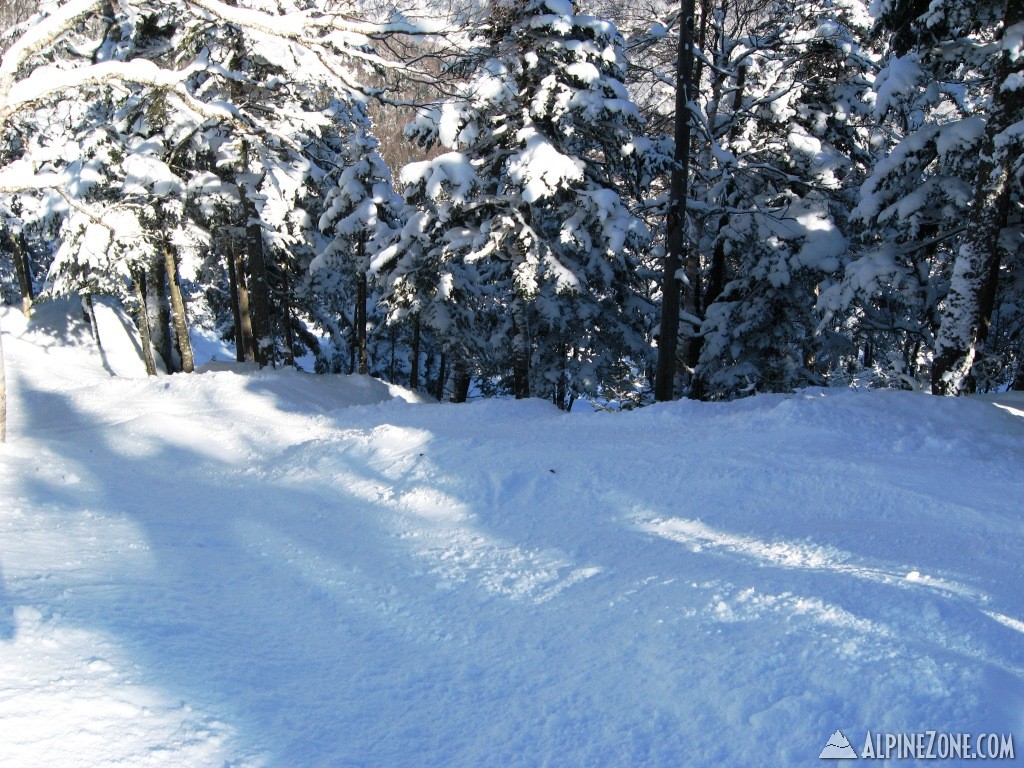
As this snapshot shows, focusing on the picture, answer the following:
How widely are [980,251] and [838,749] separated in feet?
32.0

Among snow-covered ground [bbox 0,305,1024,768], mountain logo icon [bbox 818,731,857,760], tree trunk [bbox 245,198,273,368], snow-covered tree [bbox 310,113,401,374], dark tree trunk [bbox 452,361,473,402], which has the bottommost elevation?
dark tree trunk [bbox 452,361,473,402]

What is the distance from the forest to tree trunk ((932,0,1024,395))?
4 centimetres

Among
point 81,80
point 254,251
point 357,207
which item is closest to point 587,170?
point 254,251

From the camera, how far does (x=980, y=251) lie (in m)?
9.58

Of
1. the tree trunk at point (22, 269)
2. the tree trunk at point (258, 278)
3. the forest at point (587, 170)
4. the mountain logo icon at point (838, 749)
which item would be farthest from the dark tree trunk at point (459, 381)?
the mountain logo icon at point (838, 749)

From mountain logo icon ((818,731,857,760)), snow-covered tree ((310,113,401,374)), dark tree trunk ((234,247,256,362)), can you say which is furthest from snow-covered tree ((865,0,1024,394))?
dark tree trunk ((234,247,256,362))

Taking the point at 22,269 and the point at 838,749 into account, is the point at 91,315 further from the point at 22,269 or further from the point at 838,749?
the point at 838,749

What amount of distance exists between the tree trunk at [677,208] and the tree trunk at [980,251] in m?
4.46

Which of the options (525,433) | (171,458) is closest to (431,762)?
(525,433)

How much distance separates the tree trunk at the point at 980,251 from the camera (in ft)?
30.8

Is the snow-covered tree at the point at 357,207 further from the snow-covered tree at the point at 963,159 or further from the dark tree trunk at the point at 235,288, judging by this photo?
the snow-covered tree at the point at 963,159

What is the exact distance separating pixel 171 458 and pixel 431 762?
274 inches

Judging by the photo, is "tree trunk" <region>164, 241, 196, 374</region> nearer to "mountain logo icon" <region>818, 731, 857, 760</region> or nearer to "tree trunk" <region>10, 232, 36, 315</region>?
"tree trunk" <region>10, 232, 36, 315</region>

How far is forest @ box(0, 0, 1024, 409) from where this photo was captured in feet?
30.8
